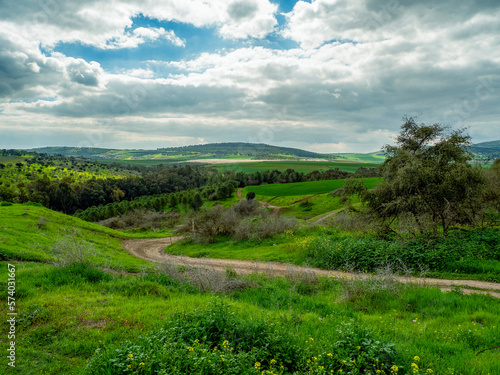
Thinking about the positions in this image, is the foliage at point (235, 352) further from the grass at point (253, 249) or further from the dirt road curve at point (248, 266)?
the grass at point (253, 249)

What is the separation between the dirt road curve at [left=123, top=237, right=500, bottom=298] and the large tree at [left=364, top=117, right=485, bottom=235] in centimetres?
474

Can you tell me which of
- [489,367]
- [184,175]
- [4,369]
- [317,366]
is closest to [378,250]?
[489,367]

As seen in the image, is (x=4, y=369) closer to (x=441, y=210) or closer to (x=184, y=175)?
(x=441, y=210)

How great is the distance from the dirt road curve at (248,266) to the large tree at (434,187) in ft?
15.6

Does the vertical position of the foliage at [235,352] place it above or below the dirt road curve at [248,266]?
above

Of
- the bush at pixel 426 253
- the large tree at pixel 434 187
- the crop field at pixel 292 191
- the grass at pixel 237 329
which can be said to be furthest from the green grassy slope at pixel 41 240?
the crop field at pixel 292 191

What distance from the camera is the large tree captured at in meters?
15.0

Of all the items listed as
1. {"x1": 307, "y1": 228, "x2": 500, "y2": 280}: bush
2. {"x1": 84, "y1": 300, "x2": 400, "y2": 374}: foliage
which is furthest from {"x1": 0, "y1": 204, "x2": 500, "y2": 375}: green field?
{"x1": 307, "y1": 228, "x2": 500, "y2": 280}: bush

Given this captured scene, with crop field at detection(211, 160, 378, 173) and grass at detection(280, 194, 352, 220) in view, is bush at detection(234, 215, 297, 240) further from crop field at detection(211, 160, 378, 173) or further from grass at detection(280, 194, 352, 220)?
crop field at detection(211, 160, 378, 173)

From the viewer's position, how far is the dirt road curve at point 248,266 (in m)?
10.5

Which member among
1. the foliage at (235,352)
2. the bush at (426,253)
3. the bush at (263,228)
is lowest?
the bush at (263,228)

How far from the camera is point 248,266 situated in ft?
56.5

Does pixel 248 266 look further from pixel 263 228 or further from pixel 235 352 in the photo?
pixel 235 352

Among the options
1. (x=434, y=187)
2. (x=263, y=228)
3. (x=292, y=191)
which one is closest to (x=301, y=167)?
(x=292, y=191)
